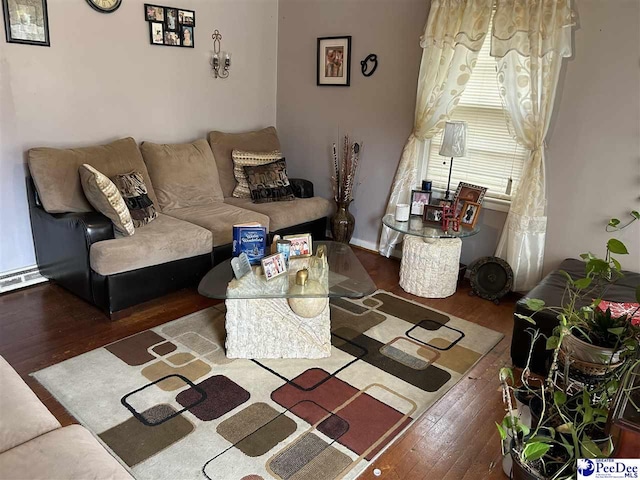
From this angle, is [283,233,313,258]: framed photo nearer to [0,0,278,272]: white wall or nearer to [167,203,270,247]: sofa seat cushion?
[167,203,270,247]: sofa seat cushion

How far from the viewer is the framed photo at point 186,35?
13.2 feet

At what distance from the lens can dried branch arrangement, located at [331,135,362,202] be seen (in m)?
4.35

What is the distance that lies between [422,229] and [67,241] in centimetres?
234

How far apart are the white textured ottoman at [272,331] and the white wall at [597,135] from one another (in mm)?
1879

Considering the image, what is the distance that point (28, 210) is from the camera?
3.46 metres

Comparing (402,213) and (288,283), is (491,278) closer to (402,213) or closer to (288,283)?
(402,213)

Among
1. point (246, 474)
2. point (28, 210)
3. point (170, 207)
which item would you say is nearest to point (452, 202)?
point (170, 207)

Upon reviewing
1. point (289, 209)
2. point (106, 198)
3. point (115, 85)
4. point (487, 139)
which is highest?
point (115, 85)

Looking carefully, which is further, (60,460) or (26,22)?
(26,22)

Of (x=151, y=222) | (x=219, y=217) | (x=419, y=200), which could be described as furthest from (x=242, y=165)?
(x=419, y=200)

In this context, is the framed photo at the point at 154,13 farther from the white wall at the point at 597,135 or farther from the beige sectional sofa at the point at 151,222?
the white wall at the point at 597,135

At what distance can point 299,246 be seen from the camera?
2807 millimetres

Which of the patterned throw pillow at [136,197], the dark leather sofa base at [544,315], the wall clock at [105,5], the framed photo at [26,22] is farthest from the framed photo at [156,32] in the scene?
the dark leather sofa base at [544,315]

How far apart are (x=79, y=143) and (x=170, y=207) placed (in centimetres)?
78
